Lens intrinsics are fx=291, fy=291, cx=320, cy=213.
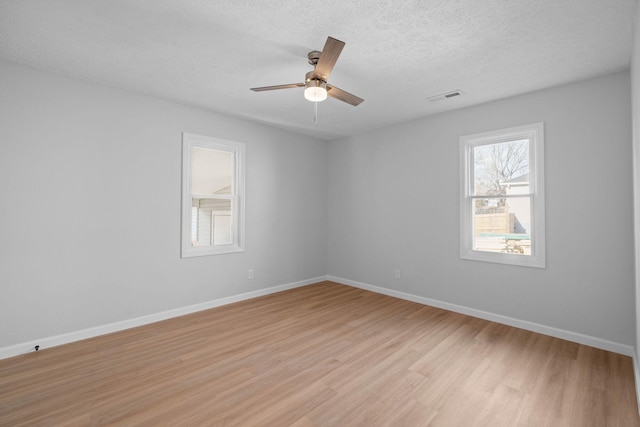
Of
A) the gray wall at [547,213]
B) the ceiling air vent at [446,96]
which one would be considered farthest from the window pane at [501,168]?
the ceiling air vent at [446,96]

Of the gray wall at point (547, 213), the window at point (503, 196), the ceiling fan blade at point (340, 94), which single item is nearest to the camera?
the ceiling fan blade at point (340, 94)

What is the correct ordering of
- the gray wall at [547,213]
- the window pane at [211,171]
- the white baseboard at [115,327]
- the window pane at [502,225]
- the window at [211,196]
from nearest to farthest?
the white baseboard at [115,327] → the gray wall at [547,213] → the window pane at [502,225] → the window at [211,196] → the window pane at [211,171]

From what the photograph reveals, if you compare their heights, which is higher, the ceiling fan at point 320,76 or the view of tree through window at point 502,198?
the ceiling fan at point 320,76

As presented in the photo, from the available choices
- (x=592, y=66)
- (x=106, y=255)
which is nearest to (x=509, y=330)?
(x=592, y=66)

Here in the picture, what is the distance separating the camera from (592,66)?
2705 mm

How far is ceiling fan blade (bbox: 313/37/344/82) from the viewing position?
1963 mm

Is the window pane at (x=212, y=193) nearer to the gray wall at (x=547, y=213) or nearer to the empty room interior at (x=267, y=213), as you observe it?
the empty room interior at (x=267, y=213)

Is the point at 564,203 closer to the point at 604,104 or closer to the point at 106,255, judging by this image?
the point at 604,104

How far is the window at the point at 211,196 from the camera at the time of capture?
3.79 meters

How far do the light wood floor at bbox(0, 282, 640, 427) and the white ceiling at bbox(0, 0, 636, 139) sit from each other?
270cm

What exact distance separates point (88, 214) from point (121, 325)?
1.27m

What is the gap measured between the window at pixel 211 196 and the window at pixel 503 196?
10.4ft

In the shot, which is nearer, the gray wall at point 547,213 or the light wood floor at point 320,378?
the light wood floor at point 320,378

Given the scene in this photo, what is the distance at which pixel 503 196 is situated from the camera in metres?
3.54
